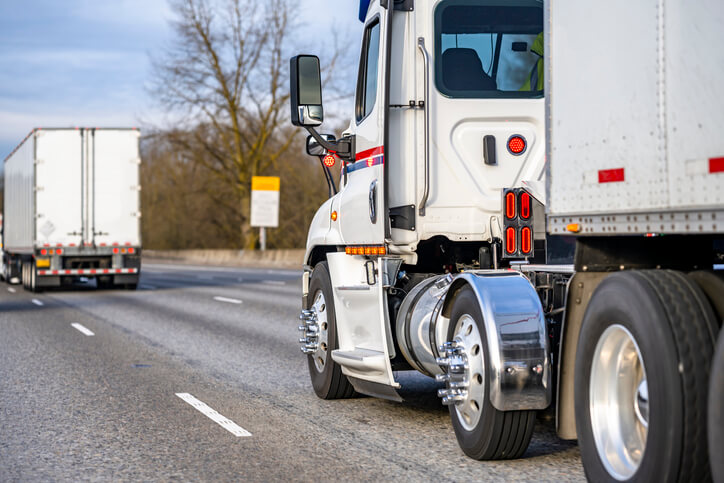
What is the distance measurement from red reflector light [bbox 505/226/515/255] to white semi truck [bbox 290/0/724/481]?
0.01 metres

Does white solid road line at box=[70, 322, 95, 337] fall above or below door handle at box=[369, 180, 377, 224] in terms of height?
below

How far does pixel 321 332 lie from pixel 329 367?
1.04 ft

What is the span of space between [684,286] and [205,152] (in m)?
53.8

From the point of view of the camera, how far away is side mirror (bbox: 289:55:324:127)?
23.5 feet

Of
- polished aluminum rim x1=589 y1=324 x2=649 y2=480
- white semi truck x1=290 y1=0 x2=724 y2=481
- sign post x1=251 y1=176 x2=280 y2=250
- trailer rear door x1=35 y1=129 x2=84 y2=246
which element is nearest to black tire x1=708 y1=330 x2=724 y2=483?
white semi truck x1=290 y1=0 x2=724 y2=481

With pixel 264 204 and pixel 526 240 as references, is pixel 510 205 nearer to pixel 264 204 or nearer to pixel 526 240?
pixel 526 240

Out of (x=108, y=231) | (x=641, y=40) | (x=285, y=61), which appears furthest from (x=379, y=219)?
(x=285, y=61)

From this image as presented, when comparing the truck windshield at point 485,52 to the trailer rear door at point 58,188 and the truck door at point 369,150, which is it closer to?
the truck door at point 369,150

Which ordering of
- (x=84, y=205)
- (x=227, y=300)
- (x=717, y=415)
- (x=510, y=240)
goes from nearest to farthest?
(x=717, y=415)
(x=510, y=240)
(x=227, y=300)
(x=84, y=205)

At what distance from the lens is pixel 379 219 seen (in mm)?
6934

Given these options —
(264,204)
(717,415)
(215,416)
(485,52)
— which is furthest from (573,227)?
(264,204)

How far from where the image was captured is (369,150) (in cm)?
726

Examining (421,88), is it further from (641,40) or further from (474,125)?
(641,40)

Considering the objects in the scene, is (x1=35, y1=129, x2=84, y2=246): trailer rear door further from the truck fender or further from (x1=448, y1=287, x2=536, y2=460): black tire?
the truck fender
